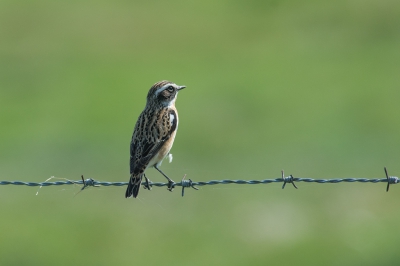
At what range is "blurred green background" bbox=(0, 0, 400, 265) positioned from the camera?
29203mm

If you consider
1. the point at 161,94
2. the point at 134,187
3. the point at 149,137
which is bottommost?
the point at 134,187

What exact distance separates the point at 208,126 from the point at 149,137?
28.9 meters

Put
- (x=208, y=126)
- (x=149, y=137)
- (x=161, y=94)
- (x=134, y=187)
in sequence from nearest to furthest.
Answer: (x=134, y=187) < (x=149, y=137) < (x=161, y=94) < (x=208, y=126)

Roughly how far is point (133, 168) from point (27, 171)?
22817mm

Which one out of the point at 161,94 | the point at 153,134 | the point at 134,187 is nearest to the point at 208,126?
the point at 161,94

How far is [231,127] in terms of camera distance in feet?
141

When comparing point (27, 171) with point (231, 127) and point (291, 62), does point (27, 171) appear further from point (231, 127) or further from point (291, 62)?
point (291, 62)

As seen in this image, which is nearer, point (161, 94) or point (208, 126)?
point (161, 94)

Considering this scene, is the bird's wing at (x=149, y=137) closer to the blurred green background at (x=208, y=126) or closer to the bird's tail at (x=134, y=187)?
the bird's tail at (x=134, y=187)

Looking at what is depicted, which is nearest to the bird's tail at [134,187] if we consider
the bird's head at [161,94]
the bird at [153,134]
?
the bird at [153,134]

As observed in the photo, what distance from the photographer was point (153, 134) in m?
14.1

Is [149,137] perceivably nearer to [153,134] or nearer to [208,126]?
[153,134]

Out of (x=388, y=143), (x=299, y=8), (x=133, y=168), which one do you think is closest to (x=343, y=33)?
(x=299, y=8)

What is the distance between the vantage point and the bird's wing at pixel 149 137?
13828 millimetres
